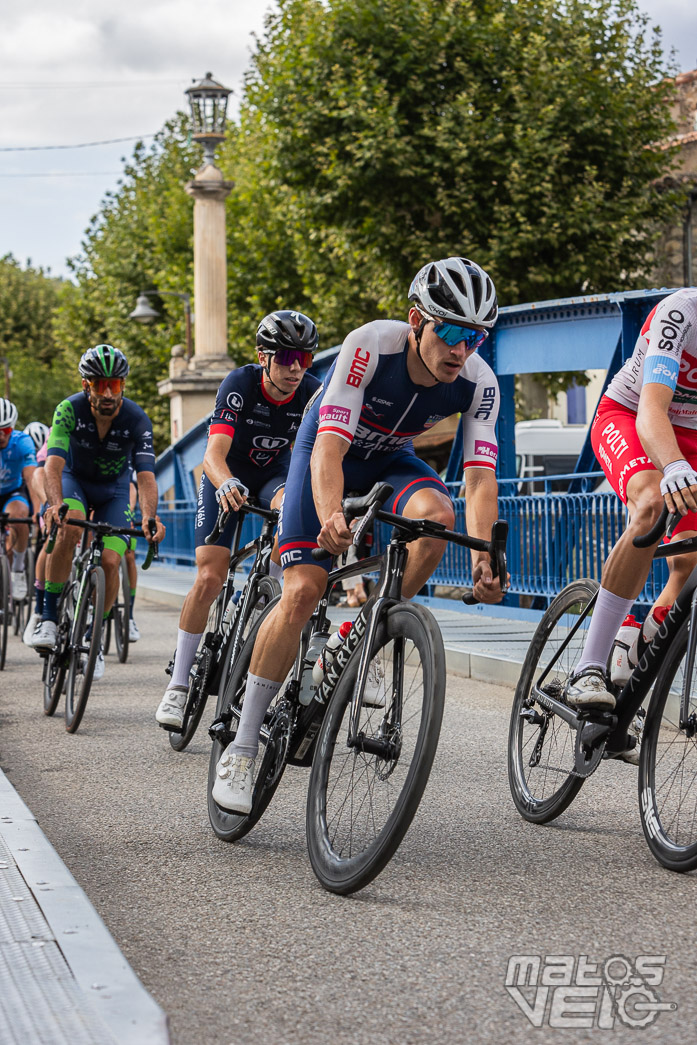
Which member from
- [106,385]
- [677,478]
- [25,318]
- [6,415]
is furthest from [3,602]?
[25,318]

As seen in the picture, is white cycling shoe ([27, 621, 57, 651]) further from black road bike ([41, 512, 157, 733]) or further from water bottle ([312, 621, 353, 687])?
water bottle ([312, 621, 353, 687])

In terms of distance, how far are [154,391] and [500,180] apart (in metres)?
26.3

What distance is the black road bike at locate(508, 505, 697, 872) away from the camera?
13.3 feet

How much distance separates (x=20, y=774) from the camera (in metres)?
6.00

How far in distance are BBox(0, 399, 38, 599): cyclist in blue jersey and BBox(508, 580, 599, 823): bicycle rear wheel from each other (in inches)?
281

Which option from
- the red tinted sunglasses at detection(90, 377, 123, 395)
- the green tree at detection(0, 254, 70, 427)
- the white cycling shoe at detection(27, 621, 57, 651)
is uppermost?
the green tree at detection(0, 254, 70, 427)

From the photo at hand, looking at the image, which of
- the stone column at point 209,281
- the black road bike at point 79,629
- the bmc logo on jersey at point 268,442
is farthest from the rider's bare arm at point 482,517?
the stone column at point 209,281

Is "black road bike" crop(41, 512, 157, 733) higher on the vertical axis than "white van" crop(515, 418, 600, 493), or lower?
lower

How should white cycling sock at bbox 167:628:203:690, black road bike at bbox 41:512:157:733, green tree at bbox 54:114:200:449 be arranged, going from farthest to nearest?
green tree at bbox 54:114:200:449 → black road bike at bbox 41:512:157:733 → white cycling sock at bbox 167:628:203:690

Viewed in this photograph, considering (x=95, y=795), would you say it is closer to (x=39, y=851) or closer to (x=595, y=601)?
(x=39, y=851)

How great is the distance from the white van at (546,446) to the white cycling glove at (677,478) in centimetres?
1955

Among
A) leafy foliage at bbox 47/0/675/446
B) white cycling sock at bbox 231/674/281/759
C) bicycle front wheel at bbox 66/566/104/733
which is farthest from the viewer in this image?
leafy foliage at bbox 47/0/675/446

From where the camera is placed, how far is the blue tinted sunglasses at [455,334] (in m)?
4.27

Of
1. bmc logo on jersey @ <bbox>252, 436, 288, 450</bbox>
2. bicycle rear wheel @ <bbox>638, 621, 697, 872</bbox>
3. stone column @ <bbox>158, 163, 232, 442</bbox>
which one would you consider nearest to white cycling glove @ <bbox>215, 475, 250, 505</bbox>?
bmc logo on jersey @ <bbox>252, 436, 288, 450</bbox>
